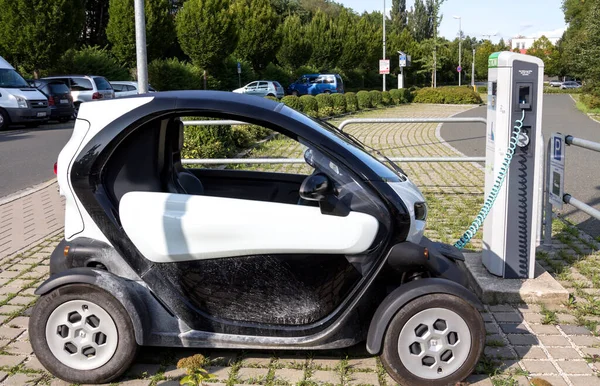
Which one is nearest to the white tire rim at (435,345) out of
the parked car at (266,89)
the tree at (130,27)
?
the tree at (130,27)

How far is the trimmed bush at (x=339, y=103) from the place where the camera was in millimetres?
28422

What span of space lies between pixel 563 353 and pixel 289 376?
1.72m

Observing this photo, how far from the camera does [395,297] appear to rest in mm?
3643

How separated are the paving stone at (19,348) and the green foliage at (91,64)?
33245 mm

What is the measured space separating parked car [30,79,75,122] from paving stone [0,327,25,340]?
20.6 m

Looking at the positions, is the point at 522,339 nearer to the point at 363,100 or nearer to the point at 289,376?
the point at 289,376

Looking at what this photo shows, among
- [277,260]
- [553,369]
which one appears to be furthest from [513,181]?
[277,260]

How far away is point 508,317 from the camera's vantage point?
15.6 ft

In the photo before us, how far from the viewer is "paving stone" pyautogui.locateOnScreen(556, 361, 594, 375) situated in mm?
3865

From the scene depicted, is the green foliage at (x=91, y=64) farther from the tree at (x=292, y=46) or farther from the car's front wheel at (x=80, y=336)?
the car's front wheel at (x=80, y=336)

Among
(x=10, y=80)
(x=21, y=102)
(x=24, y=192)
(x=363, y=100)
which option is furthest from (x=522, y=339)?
(x=363, y=100)

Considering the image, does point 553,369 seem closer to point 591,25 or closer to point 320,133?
point 320,133

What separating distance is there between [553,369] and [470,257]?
1.98 m

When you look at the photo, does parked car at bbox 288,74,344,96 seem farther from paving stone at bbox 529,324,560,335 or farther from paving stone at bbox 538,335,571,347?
paving stone at bbox 538,335,571,347
